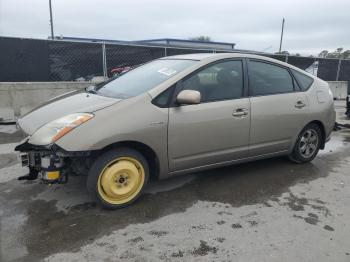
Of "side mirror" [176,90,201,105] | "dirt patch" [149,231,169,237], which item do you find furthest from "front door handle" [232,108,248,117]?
"dirt patch" [149,231,169,237]

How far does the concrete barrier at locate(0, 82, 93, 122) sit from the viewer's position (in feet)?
24.2

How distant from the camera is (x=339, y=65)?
1477cm

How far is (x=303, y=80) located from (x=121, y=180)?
3.05 meters

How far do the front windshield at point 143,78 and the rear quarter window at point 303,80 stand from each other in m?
1.72

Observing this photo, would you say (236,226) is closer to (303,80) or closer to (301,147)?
(301,147)

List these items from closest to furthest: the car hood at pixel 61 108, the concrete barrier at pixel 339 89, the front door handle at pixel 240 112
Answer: the car hood at pixel 61 108, the front door handle at pixel 240 112, the concrete barrier at pixel 339 89

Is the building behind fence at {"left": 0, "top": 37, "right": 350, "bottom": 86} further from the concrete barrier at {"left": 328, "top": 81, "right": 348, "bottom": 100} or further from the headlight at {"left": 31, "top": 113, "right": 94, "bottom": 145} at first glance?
the concrete barrier at {"left": 328, "top": 81, "right": 348, "bottom": 100}

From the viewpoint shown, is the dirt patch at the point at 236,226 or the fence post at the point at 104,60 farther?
the fence post at the point at 104,60

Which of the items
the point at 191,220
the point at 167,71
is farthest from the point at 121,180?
the point at 167,71

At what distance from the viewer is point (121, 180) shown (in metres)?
3.31

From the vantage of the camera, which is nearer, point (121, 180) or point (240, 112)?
point (121, 180)

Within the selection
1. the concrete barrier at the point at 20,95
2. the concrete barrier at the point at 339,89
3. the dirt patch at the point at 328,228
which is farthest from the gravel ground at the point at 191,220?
the concrete barrier at the point at 339,89

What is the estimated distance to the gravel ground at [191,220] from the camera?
2646mm

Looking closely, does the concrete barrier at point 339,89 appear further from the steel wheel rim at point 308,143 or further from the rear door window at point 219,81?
the rear door window at point 219,81
